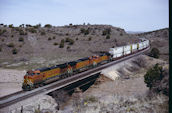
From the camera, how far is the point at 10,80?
3728 centimetres

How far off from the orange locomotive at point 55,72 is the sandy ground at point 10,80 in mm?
7720

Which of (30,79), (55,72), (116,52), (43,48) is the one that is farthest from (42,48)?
(30,79)

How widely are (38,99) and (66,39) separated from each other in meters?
53.9

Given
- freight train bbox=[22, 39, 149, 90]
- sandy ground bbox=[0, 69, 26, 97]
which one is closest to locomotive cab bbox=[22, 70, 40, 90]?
freight train bbox=[22, 39, 149, 90]

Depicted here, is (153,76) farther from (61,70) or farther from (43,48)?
(43,48)

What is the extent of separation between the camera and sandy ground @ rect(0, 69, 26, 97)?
31.4 metres

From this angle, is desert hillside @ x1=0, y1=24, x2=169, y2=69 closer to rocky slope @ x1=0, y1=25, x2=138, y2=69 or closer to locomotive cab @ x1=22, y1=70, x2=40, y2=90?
rocky slope @ x1=0, y1=25, x2=138, y2=69

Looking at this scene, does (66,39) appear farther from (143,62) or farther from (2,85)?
(2,85)

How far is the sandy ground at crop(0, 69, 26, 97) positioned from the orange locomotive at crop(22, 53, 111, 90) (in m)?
7.72

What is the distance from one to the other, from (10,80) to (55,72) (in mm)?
14628

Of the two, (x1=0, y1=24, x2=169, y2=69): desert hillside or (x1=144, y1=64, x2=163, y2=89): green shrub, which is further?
(x1=0, y1=24, x2=169, y2=69): desert hillside

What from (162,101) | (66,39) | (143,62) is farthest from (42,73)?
(66,39)

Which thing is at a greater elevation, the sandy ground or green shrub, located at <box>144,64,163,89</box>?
green shrub, located at <box>144,64,163,89</box>

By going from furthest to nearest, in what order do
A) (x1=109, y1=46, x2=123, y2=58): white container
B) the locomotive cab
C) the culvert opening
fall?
(x1=109, y1=46, x2=123, y2=58): white container
the locomotive cab
the culvert opening
